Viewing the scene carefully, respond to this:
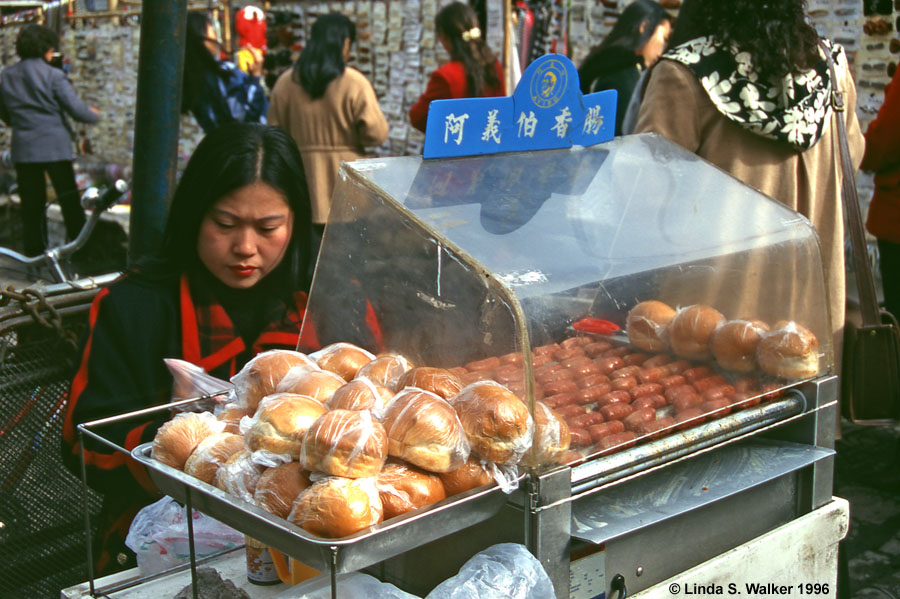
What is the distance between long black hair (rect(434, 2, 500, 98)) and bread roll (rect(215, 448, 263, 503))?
4892mm

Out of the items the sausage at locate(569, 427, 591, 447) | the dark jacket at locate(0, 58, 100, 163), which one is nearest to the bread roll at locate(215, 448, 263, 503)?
the sausage at locate(569, 427, 591, 447)

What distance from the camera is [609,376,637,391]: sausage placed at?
177 cm

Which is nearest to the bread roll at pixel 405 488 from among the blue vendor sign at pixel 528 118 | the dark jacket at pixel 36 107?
the blue vendor sign at pixel 528 118

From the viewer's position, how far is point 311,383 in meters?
1.58

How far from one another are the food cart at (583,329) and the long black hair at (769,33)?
0.83 m

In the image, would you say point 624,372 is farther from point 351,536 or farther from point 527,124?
point 351,536

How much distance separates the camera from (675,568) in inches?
67.0

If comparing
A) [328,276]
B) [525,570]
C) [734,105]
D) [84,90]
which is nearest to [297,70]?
[734,105]

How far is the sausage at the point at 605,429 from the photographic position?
1.63m

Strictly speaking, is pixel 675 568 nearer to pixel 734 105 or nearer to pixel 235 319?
pixel 235 319

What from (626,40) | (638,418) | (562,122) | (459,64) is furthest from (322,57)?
(638,418)

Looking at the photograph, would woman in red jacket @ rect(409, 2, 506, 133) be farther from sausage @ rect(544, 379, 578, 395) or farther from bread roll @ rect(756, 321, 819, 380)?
sausage @ rect(544, 379, 578, 395)

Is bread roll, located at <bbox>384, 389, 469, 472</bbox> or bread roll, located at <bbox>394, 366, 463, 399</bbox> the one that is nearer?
bread roll, located at <bbox>384, 389, 469, 472</bbox>

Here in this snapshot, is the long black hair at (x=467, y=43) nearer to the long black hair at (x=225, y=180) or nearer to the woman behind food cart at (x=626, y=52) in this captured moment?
the woman behind food cart at (x=626, y=52)
